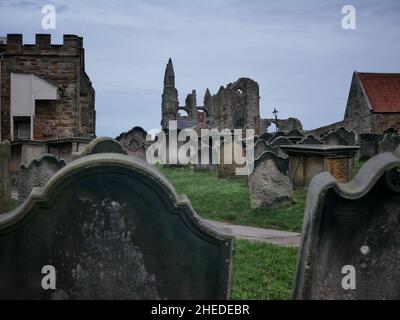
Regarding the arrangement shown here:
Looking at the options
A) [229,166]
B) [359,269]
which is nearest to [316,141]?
[229,166]

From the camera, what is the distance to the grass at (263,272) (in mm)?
4793

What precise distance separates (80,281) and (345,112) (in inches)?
1349

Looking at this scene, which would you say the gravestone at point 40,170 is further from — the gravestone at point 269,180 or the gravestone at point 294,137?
the gravestone at point 294,137

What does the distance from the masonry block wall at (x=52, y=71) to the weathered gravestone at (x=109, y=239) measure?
71.6ft

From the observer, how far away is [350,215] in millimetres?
3371

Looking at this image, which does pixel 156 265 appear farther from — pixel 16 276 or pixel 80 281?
pixel 16 276

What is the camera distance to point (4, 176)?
25.6 feet

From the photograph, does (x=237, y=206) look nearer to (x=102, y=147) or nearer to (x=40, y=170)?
(x=40, y=170)

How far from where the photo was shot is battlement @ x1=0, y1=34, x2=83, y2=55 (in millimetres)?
24891

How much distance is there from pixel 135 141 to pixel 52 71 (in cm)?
871

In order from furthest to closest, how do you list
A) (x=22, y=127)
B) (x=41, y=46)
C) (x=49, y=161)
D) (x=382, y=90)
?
1. (x=382, y=90)
2. (x=41, y=46)
3. (x=22, y=127)
4. (x=49, y=161)

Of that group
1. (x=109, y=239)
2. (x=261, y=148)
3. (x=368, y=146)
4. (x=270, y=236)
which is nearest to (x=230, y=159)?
(x=261, y=148)

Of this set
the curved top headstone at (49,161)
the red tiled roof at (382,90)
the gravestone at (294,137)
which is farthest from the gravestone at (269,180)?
the red tiled roof at (382,90)

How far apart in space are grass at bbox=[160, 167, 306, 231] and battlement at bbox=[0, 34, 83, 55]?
13989 mm
